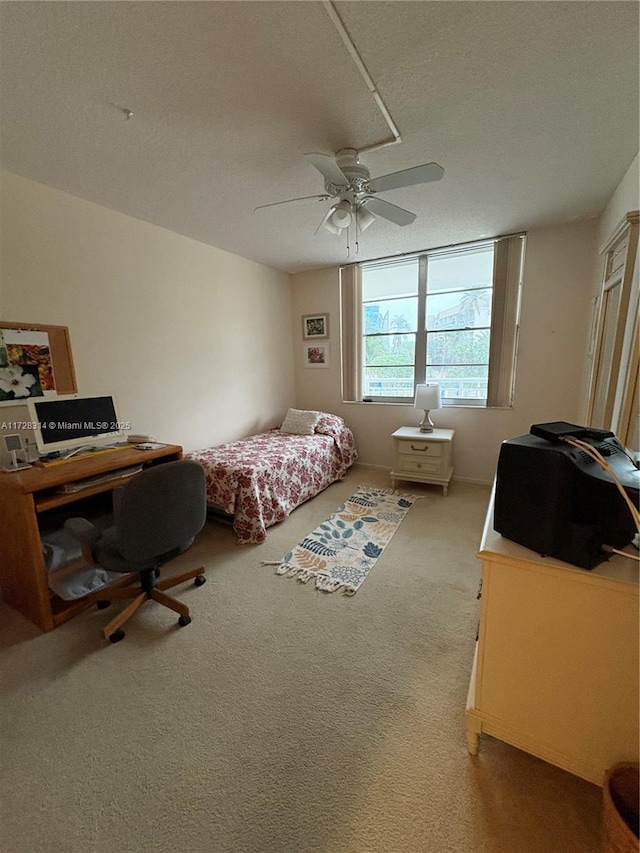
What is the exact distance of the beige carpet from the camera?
3.30 ft

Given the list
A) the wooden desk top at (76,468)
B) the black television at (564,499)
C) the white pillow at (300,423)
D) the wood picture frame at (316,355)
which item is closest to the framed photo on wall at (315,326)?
the wood picture frame at (316,355)

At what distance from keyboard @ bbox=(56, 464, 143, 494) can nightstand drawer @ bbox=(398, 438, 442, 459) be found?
2.46m

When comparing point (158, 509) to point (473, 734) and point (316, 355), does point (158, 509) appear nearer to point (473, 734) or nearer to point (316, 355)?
point (473, 734)

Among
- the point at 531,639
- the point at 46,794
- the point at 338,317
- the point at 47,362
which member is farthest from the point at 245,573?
the point at 338,317

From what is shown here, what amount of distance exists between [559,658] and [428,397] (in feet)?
8.91

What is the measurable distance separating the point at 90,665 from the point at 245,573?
90 cm

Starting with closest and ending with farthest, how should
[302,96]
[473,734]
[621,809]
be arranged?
1. [621,809]
2. [473,734]
3. [302,96]

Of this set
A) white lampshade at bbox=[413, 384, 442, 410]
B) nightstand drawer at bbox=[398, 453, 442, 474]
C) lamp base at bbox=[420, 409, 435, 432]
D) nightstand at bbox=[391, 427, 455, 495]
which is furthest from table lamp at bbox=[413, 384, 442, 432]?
nightstand drawer at bbox=[398, 453, 442, 474]

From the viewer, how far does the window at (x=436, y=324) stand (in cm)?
333

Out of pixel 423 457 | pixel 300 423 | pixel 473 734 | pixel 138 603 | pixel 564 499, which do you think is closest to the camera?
pixel 564 499

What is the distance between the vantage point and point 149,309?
2.83 metres

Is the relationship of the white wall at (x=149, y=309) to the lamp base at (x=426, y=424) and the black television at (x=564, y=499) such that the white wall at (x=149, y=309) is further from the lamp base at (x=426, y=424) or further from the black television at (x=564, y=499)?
the black television at (x=564, y=499)

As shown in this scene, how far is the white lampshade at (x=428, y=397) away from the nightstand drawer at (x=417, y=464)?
1.70 ft

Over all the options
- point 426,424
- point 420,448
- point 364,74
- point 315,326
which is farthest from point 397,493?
point 364,74
